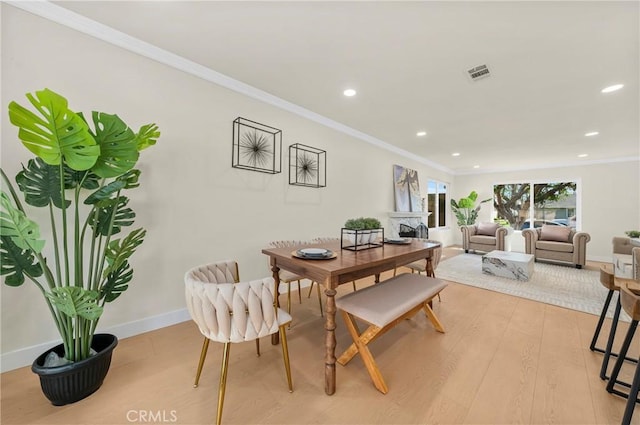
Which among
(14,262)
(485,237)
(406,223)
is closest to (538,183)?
(485,237)

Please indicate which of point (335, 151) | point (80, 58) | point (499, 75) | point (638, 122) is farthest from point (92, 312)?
point (638, 122)

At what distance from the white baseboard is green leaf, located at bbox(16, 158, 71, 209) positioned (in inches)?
43.4

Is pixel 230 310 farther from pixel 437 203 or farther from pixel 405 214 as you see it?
pixel 437 203

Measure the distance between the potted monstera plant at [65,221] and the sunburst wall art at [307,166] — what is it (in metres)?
1.78

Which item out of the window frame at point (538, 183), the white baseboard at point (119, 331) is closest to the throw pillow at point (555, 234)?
the window frame at point (538, 183)

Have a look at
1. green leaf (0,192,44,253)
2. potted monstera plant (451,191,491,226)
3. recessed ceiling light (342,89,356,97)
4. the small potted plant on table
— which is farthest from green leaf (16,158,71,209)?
potted monstera plant (451,191,491,226)

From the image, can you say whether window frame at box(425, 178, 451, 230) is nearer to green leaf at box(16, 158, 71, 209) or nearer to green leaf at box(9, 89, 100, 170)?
green leaf at box(9, 89, 100, 170)

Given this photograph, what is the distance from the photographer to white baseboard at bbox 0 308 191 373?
160 cm

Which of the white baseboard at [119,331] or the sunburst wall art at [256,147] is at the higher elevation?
the sunburst wall art at [256,147]

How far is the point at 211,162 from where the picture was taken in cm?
246

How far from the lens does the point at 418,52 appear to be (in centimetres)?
208

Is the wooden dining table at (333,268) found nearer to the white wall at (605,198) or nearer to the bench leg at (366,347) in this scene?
the bench leg at (366,347)

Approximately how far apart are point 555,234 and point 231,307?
6.77 m

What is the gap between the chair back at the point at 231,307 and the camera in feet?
3.89
